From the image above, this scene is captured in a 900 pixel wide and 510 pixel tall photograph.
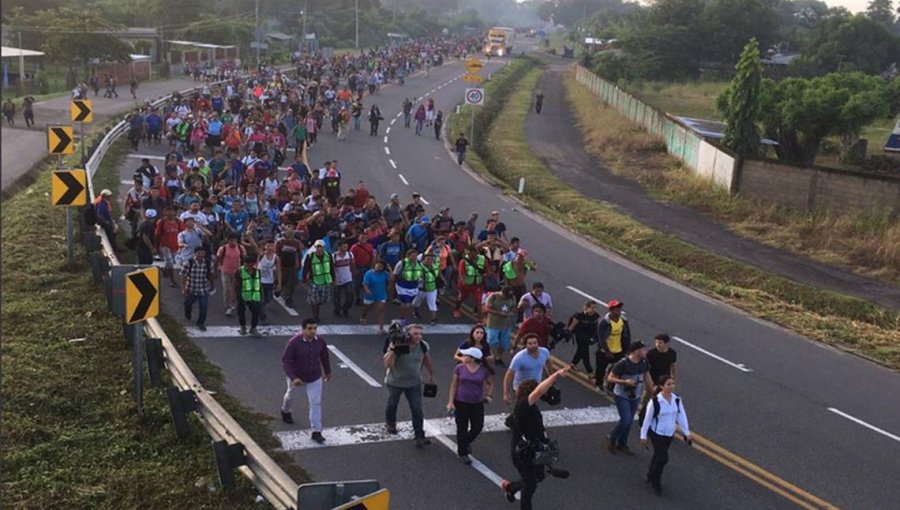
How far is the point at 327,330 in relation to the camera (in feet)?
48.6

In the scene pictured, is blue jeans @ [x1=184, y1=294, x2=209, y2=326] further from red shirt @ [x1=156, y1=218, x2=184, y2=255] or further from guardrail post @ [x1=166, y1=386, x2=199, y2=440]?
guardrail post @ [x1=166, y1=386, x2=199, y2=440]

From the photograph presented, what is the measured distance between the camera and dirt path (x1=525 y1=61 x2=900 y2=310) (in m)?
20.9

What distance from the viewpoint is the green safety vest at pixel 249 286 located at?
1377 cm

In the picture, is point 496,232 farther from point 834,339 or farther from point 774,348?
point 834,339

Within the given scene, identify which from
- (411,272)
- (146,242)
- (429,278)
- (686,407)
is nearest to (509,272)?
(429,278)

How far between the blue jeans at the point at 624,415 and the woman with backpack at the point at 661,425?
0.74 m

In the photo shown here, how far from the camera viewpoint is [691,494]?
9828mm

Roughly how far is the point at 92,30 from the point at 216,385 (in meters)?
45.3

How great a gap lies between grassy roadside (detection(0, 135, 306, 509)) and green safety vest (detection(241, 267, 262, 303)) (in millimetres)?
1133

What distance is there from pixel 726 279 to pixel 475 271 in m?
8.23

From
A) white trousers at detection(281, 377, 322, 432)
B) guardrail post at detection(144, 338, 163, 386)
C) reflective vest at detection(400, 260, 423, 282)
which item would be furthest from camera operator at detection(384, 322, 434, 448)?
reflective vest at detection(400, 260, 423, 282)

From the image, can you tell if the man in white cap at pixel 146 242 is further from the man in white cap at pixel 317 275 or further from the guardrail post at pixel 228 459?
the guardrail post at pixel 228 459

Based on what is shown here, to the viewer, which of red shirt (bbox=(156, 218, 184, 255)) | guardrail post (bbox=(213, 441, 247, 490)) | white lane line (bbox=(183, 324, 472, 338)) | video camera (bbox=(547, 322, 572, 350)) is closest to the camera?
guardrail post (bbox=(213, 441, 247, 490))

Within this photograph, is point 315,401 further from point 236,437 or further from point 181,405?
point 236,437
